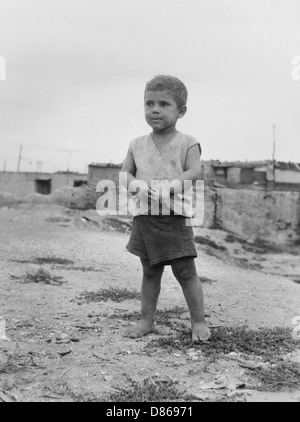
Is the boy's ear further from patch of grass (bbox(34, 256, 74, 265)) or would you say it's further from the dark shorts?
patch of grass (bbox(34, 256, 74, 265))

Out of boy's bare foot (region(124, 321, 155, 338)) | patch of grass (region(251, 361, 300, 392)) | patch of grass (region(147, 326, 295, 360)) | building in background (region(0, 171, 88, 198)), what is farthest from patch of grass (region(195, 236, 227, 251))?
building in background (region(0, 171, 88, 198))

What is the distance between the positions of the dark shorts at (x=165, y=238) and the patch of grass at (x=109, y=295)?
4.28 feet

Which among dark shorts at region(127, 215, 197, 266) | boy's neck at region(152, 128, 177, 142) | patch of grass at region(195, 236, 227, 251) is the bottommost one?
patch of grass at region(195, 236, 227, 251)

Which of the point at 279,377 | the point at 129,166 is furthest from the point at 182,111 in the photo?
the point at 279,377

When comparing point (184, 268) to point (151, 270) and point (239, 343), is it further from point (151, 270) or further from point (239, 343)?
point (239, 343)

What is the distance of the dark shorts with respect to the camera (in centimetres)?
305

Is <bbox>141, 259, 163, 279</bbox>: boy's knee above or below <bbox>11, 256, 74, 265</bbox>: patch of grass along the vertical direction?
above

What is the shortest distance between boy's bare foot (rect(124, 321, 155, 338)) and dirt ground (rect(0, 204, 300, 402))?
0.18ft

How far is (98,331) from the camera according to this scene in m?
3.14

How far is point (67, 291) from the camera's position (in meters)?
4.62

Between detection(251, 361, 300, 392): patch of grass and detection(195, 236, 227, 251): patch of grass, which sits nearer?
detection(251, 361, 300, 392): patch of grass
